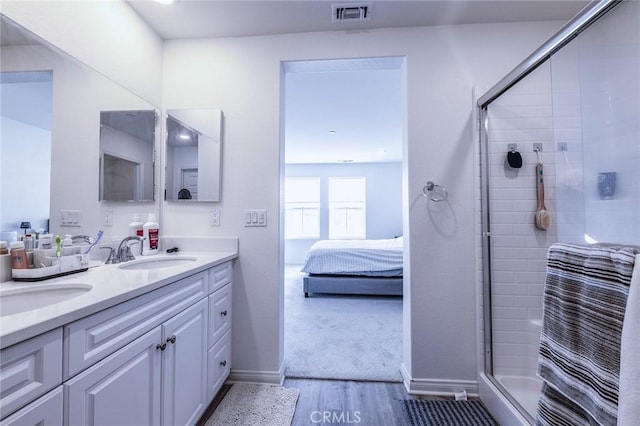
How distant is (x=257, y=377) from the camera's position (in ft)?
5.69

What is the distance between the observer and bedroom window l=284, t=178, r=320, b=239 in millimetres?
6523

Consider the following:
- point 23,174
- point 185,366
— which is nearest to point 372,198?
point 185,366

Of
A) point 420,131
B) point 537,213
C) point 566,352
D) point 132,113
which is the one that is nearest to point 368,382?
point 566,352

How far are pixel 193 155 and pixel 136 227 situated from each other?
0.61 meters

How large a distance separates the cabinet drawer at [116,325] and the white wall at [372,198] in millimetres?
5288

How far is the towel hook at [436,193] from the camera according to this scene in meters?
1.71

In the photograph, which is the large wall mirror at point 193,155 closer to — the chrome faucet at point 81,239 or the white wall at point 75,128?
the white wall at point 75,128

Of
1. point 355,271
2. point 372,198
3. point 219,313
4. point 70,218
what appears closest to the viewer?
point 70,218

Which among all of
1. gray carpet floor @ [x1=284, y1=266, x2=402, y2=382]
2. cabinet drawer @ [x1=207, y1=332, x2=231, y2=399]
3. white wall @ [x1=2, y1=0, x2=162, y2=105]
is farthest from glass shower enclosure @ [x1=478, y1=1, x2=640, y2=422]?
white wall @ [x1=2, y1=0, x2=162, y2=105]

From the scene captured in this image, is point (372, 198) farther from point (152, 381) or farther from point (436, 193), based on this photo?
point (152, 381)

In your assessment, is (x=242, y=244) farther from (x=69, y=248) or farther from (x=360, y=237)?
(x=360, y=237)

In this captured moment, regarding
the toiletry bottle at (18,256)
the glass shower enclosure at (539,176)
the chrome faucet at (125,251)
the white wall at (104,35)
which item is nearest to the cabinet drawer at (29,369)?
the toiletry bottle at (18,256)

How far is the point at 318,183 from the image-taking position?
21.4ft

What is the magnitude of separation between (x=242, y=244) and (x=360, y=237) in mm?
4907
